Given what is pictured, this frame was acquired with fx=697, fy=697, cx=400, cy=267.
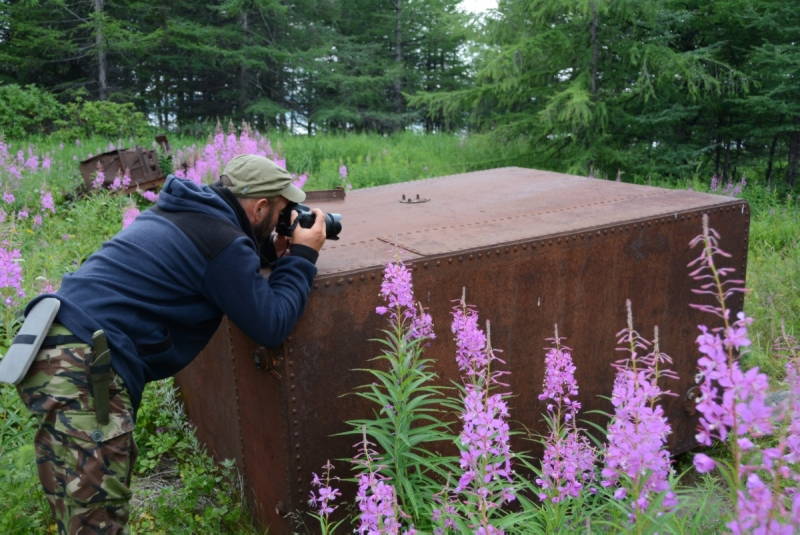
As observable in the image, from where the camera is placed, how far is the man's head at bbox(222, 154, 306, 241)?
294 centimetres

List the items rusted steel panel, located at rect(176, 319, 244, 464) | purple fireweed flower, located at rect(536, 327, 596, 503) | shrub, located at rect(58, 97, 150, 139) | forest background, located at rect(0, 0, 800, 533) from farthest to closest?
shrub, located at rect(58, 97, 150, 139) → forest background, located at rect(0, 0, 800, 533) → rusted steel panel, located at rect(176, 319, 244, 464) → purple fireweed flower, located at rect(536, 327, 596, 503)

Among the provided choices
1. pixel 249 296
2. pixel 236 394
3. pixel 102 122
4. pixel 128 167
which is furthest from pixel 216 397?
pixel 102 122

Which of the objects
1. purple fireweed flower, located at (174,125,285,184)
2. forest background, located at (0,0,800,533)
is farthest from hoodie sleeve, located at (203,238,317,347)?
purple fireweed flower, located at (174,125,285,184)

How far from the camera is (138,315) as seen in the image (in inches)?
105

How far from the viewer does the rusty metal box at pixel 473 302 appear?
311 cm

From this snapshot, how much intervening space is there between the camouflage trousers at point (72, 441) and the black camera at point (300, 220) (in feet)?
3.31

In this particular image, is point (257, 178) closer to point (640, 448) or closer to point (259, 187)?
point (259, 187)

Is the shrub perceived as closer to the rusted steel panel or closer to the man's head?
the rusted steel panel

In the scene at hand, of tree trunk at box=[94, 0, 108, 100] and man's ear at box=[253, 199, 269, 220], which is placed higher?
tree trunk at box=[94, 0, 108, 100]

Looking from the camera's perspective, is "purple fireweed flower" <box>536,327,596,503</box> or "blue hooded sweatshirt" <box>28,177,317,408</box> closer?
"purple fireweed flower" <box>536,327,596,503</box>

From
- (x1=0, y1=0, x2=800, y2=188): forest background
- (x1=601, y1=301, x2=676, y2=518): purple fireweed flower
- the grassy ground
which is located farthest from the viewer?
(x1=0, y1=0, x2=800, y2=188): forest background

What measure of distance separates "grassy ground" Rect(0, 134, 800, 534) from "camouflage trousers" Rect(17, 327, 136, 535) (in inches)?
27.3

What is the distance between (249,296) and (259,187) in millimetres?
540

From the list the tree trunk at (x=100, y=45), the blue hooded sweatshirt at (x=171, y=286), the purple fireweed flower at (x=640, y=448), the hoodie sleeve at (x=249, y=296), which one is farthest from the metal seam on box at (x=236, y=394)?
the tree trunk at (x=100, y=45)
